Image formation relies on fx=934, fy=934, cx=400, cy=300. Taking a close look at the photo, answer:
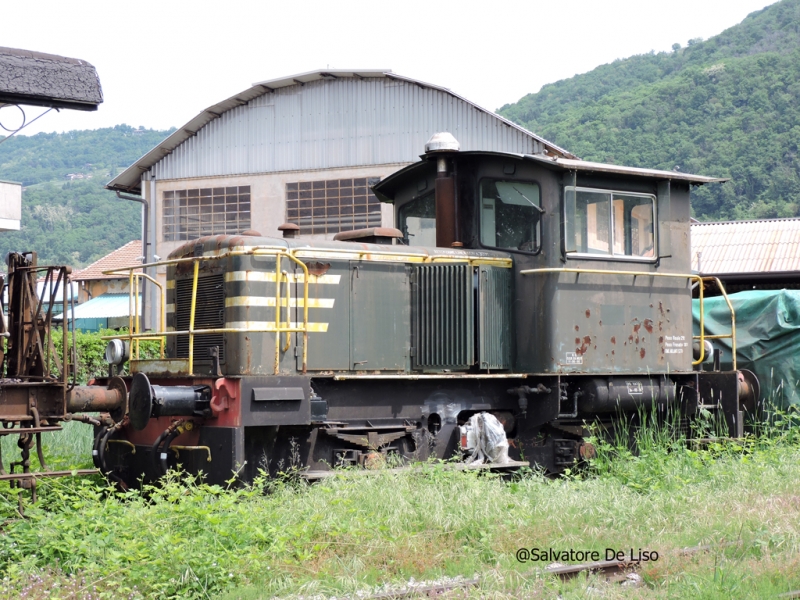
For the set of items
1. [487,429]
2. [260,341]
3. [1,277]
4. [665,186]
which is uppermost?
[665,186]

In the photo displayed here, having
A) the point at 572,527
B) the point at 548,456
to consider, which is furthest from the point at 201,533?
the point at 548,456

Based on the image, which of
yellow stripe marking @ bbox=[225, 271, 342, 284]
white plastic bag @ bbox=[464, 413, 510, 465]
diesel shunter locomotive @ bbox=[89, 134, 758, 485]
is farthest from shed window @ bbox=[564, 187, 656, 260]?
yellow stripe marking @ bbox=[225, 271, 342, 284]

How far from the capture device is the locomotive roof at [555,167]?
31.3 feet

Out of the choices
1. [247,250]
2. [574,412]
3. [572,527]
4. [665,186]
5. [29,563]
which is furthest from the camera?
[665,186]

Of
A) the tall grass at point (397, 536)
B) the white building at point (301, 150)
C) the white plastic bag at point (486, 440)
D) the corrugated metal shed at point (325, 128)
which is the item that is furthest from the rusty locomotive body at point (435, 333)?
the white building at point (301, 150)

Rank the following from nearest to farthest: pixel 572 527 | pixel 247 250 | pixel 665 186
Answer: pixel 572 527
pixel 247 250
pixel 665 186

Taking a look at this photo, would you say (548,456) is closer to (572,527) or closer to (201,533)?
(572,527)

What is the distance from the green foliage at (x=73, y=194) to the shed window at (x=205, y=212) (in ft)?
105

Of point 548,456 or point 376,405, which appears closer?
point 376,405

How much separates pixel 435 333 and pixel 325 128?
1744 centimetres

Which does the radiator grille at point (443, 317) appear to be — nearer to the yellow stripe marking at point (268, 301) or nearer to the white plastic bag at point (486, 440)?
the white plastic bag at point (486, 440)

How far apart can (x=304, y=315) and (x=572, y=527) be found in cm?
320

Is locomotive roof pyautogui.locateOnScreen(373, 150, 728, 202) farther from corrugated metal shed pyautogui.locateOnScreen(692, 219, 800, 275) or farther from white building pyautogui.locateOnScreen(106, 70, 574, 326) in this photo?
white building pyautogui.locateOnScreen(106, 70, 574, 326)

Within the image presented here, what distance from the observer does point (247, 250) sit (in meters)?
8.52
